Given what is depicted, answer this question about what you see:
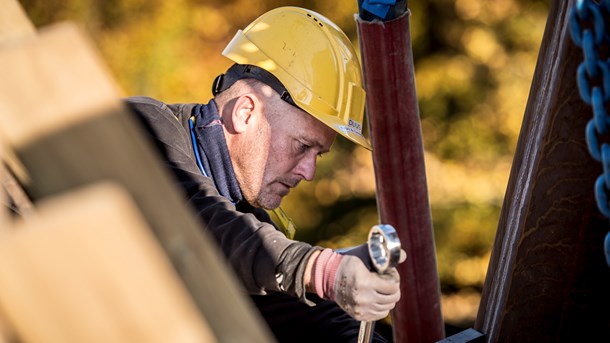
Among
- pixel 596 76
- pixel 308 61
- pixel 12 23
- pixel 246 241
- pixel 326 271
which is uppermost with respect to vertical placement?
pixel 12 23

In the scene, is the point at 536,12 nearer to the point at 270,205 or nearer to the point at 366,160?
the point at 366,160

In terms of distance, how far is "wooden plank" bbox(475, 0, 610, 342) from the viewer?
174 centimetres

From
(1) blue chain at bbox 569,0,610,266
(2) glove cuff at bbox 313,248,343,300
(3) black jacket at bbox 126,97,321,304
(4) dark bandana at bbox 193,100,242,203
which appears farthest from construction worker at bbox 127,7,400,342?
(1) blue chain at bbox 569,0,610,266

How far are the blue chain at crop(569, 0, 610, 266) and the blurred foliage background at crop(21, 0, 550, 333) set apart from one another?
487 centimetres

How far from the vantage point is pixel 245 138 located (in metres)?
2.59

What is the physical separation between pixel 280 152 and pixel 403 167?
439mm

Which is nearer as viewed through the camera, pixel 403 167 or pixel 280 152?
pixel 280 152

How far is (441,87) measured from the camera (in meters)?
6.42

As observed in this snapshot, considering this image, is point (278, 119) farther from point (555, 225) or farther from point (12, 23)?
point (12, 23)

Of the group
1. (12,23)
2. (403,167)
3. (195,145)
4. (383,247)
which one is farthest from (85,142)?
(403,167)

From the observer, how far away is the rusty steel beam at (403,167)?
261cm

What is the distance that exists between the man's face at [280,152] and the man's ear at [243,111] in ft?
0.14

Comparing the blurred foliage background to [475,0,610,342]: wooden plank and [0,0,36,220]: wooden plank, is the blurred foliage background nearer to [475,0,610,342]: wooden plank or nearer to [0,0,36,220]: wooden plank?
[475,0,610,342]: wooden plank

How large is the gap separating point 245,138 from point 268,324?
0.61 m
